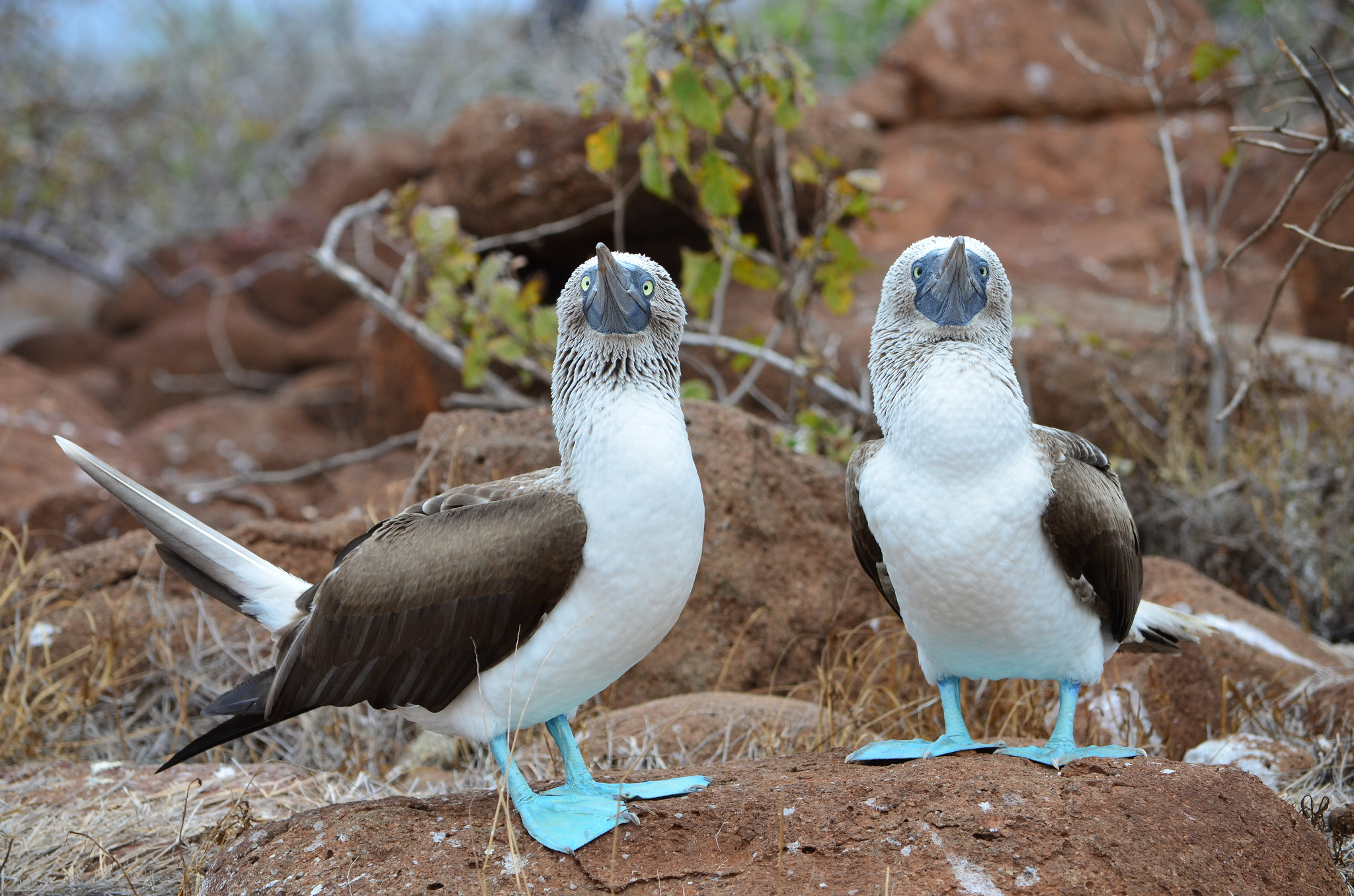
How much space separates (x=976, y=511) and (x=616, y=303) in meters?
1.01

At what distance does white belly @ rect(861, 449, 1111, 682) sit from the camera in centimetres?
281

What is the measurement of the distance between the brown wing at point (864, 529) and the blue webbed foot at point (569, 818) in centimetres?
95

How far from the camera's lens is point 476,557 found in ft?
9.30

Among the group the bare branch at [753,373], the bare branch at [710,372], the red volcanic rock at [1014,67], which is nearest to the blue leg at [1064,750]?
the bare branch at [710,372]

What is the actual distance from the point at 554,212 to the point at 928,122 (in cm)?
505

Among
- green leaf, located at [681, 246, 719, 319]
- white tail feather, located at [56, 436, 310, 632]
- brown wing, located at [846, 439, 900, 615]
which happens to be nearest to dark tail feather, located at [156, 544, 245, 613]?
white tail feather, located at [56, 436, 310, 632]

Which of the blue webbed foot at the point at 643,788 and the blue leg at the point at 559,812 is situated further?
the blue webbed foot at the point at 643,788

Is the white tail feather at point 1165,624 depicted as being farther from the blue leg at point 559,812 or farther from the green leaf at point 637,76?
the green leaf at point 637,76

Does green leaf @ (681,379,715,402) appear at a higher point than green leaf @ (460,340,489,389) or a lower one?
lower

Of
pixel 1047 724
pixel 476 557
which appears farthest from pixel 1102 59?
pixel 476 557

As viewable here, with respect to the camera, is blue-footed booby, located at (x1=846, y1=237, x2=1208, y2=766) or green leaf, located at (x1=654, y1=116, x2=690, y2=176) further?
green leaf, located at (x1=654, y1=116, x2=690, y2=176)

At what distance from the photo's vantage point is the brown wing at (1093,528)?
2896 millimetres

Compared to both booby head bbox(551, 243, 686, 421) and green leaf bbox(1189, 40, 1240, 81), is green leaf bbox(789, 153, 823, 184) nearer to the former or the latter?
green leaf bbox(1189, 40, 1240, 81)

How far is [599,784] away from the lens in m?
3.00
